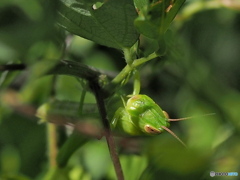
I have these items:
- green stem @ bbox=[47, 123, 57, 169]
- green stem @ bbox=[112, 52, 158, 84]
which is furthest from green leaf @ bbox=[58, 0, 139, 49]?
green stem @ bbox=[47, 123, 57, 169]

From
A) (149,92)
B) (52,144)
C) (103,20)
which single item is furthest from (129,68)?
(149,92)

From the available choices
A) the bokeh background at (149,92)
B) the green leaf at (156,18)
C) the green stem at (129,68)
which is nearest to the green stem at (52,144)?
the bokeh background at (149,92)

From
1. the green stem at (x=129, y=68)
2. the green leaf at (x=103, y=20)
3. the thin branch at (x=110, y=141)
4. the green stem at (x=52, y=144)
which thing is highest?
the green leaf at (x=103, y=20)

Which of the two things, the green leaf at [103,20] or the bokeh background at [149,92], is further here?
the green leaf at [103,20]

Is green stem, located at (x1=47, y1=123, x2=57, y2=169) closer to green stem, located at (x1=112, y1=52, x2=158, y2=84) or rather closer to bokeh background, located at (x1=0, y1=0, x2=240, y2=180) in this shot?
bokeh background, located at (x1=0, y1=0, x2=240, y2=180)

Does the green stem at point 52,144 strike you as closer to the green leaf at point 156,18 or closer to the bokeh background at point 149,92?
→ the bokeh background at point 149,92

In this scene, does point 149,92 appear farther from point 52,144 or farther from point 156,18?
point 156,18

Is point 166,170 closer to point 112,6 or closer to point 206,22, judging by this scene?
point 112,6
